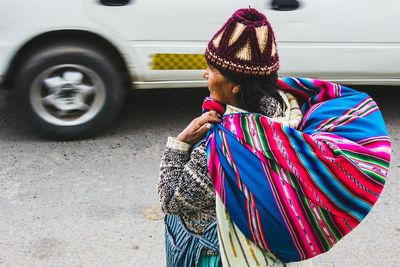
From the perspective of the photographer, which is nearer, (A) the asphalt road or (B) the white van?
(A) the asphalt road

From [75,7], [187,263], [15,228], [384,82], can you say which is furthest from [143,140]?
[187,263]

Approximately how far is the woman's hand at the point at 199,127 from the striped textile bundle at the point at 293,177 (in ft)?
0.09

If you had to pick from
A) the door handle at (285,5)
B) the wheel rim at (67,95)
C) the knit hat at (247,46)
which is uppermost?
the knit hat at (247,46)

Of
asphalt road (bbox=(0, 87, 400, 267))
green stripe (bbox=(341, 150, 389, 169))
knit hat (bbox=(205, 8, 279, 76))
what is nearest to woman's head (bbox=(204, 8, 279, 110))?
knit hat (bbox=(205, 8, 279, 76))

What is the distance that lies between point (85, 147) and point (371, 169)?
3.35 m

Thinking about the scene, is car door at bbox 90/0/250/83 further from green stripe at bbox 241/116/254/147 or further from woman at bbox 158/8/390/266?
green stripe at bbox 241/116/254/147

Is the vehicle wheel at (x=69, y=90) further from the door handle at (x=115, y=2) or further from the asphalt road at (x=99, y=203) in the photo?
the door handle at (x=115, y=2)

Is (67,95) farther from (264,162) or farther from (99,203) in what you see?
(264,162)

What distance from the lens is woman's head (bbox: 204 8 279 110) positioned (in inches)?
66.1

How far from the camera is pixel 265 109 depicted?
177 cm

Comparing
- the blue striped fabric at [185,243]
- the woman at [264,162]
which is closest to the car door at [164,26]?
the blue striped fabric at [185,243]

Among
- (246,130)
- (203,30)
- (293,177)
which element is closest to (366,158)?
(293,177)

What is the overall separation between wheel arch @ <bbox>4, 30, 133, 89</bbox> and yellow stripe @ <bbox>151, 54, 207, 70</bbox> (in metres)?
0.22

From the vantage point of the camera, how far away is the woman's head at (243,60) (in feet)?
5.51
